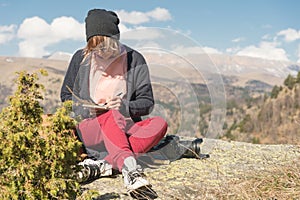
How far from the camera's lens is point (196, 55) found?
3947 millimetres

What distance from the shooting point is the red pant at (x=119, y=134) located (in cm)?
372

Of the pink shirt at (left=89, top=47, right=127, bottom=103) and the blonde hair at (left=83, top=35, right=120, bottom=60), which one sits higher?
the blonde hair at (left=83, top=35, right=120, bottom=60)

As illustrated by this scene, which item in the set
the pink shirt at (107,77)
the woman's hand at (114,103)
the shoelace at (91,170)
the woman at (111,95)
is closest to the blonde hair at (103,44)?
the woman at (111,95)

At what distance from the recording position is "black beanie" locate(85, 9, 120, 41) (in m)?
3.91

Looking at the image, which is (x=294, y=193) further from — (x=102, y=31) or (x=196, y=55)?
(x=102, y=31)

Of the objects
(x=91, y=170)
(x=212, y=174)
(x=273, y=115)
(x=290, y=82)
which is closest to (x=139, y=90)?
(x=91, y=170)

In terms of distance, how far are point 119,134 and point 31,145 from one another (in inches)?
49.7

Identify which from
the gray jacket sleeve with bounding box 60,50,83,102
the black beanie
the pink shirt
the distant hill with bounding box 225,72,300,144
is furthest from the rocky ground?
the distant hill with bounding box 225,72,300,144

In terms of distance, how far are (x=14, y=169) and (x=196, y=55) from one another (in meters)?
2.22

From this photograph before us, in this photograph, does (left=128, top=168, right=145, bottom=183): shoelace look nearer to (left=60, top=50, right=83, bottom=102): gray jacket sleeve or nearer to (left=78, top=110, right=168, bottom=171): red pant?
(left=78, top=110, right=168, bottom=171): red pant

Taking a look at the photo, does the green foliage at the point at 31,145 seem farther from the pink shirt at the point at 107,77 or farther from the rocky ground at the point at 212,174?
the pink shirt at the point at 107,77

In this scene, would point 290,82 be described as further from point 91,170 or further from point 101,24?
point 91,170

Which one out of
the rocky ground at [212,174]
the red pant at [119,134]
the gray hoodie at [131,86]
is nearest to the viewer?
the rocky ground at [212,174]

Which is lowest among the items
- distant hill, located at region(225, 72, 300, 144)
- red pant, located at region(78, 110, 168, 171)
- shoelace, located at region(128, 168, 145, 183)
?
distant hill, located at region(225, 72, 300, 144)
